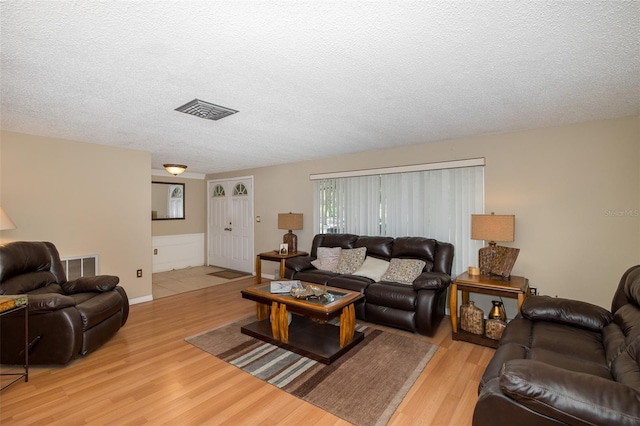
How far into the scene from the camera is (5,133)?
3311mm

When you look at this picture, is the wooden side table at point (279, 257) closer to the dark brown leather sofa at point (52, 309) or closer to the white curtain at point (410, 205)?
the white curtain at point (410, 205)

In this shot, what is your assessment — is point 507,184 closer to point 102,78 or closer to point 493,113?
point 493,113

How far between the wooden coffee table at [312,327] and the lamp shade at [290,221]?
76.0 inches

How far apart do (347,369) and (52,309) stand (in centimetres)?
260

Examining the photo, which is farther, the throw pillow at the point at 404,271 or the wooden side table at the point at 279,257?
the wooden side table at the point at 279,257

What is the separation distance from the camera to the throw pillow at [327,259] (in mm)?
4344

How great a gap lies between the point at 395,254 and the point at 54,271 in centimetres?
408

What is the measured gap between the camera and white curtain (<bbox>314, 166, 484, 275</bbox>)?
3.83 metres

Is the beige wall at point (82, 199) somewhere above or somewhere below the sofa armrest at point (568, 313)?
above

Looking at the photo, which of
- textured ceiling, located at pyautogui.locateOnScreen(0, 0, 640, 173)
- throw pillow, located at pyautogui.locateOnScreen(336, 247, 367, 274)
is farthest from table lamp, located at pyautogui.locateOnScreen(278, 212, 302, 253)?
textured ceiling, located at pyautogui.locateOnScreen(0, 0, 640, 173)

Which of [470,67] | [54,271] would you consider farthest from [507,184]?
[54,271]

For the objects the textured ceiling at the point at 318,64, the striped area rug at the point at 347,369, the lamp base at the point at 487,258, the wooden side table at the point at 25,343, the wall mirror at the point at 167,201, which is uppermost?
the textured ceiling at the point at 318,64

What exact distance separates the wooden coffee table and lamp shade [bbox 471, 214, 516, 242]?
1524 mm

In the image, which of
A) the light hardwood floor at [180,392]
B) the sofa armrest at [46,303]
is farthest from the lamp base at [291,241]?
the sofa armrest at [46,303]
